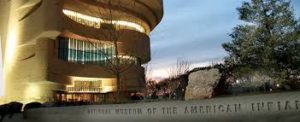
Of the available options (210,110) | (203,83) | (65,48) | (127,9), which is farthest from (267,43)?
(127,9)

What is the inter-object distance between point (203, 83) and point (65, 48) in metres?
45.5

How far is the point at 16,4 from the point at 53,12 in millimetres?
6736

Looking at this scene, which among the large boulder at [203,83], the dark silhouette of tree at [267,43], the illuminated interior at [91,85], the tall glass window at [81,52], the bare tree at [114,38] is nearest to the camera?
the large boulder at [203,83]

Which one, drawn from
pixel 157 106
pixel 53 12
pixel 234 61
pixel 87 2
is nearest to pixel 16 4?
pixel 53 12

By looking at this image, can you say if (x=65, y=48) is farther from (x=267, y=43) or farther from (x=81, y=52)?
(x=267, y=43)

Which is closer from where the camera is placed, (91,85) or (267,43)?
(267,43)

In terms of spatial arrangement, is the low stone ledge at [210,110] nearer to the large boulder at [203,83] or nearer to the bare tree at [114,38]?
the large boulder at [203,83]

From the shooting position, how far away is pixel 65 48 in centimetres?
5794

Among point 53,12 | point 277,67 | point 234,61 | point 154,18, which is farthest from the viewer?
point 154,18

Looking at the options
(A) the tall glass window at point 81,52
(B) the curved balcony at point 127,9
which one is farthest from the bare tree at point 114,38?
(A) the tall glass window at point 81,52

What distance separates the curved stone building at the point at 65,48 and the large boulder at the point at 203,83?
30991 millimetres

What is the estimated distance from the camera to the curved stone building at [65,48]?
51969 mm

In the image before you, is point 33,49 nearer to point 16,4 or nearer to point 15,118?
point 16,4

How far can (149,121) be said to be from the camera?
14180 millimetres
